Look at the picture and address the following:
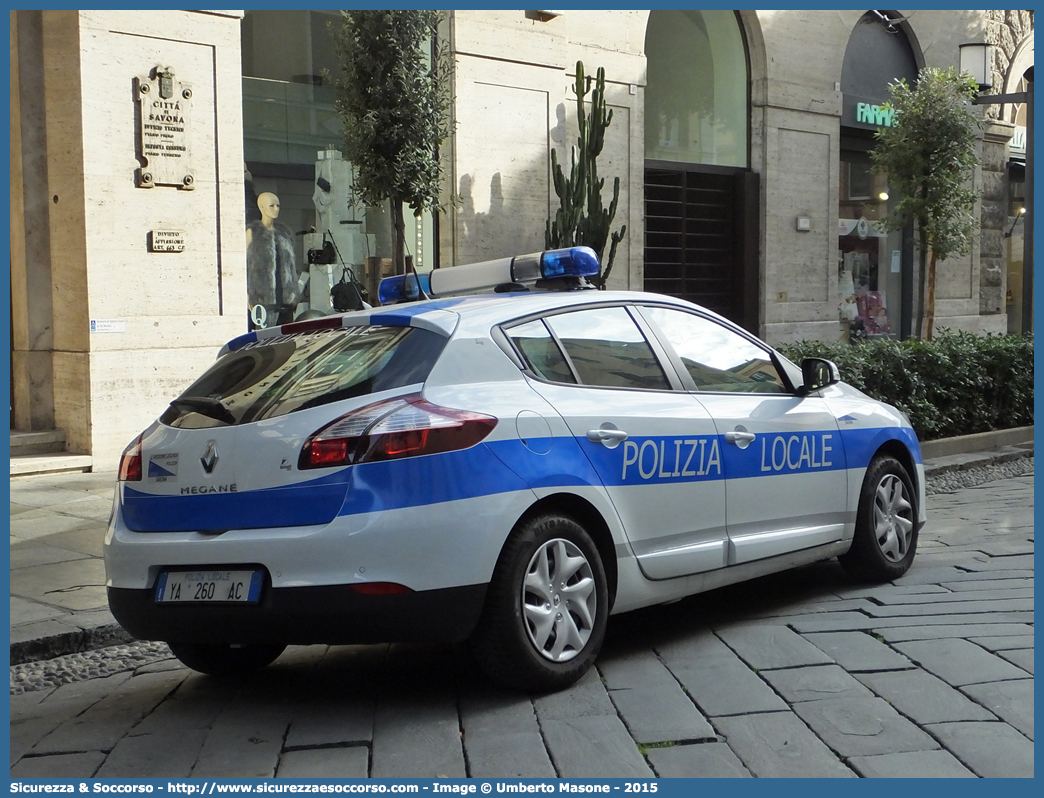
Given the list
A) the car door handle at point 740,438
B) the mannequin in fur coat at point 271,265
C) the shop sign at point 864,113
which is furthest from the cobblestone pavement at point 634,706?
the shop sign at point 864,113

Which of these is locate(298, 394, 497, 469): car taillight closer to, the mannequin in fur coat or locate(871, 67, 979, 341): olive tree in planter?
the mannequin in fur coat

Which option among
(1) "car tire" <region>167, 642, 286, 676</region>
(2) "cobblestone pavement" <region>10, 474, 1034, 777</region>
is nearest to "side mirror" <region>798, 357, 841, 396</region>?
(2) "cobblestone pavement" <region>10, 474, 1034, 777</region>

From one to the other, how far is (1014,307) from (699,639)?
20090 millimetres

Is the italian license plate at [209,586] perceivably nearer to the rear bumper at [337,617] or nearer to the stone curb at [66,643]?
the rear bumper at [337,617]

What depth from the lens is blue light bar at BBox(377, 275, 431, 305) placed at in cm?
586

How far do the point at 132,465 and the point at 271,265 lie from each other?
7784mm

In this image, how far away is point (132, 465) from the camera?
4613 mm

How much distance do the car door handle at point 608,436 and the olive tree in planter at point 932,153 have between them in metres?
12.9

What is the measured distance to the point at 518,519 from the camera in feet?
14.2

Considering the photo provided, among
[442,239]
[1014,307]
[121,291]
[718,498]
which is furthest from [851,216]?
[718,498]

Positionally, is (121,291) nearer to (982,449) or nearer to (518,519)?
(518,519)

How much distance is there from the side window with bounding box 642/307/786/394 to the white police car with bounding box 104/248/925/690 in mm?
15

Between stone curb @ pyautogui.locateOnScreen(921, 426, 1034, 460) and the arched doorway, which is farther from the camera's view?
the arched doorway

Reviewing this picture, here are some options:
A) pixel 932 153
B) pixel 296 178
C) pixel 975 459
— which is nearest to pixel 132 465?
pixel 296 178
